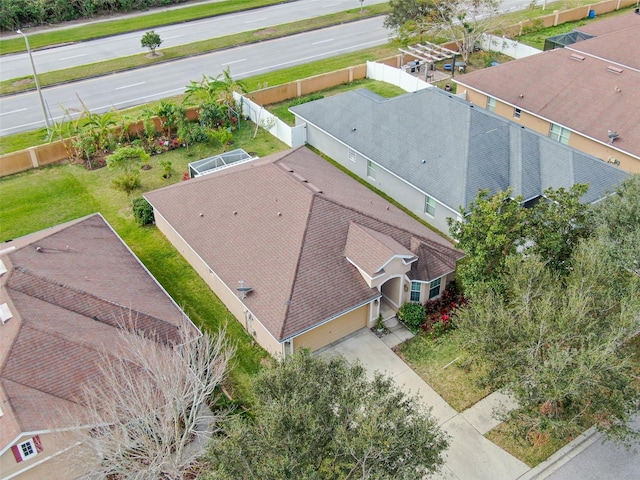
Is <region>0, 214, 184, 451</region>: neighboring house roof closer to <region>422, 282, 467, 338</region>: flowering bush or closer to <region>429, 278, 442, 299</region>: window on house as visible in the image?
<region>422, 282, 467, 338</region>: flowering bush

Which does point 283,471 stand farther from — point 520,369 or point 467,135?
point 467,135

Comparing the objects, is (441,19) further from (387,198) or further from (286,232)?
(286,232)

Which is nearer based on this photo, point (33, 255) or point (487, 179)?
point (33, 255)

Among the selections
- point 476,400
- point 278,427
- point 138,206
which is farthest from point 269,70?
point 278,427

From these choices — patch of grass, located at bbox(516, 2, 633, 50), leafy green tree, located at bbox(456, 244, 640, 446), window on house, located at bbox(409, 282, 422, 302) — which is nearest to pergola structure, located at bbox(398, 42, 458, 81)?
patch of grass, located at bbox(516, 2, 633, 50)

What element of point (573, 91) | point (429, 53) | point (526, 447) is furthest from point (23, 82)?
point (526, 447)

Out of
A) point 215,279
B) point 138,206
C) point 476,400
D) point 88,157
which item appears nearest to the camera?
point 476,400
